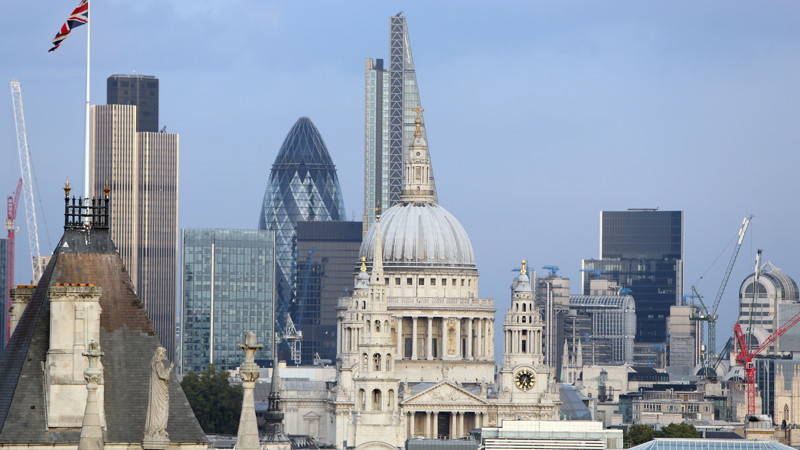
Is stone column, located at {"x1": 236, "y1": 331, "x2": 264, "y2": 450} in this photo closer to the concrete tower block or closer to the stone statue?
the stone statue

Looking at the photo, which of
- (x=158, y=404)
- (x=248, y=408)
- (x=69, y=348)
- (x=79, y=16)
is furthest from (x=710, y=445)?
(x=248, y=408)

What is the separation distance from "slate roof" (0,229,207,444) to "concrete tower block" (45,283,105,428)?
0.28 m

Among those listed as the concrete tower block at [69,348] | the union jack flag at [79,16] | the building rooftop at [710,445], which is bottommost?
the building rooftop at [710,445]

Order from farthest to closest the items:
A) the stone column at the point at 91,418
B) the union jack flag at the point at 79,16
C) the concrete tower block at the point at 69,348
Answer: the union jack flag at the point at 79,16, the concrete tower block at the point at 69,348, the stone column at the point at 91,418

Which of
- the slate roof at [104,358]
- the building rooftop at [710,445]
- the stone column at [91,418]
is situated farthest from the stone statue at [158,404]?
the building rooftop at [710,445]

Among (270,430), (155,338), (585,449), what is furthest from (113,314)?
(585,449)

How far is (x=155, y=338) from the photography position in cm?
5747

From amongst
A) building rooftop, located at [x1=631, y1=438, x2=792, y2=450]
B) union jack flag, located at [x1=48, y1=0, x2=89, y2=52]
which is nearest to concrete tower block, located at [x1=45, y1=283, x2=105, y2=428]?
union jack flag, located at [x1=48, y1=0, x2=89, y2=52]

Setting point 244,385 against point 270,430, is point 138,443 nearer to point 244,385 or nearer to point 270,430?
point 244,385

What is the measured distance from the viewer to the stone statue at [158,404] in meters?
54.1

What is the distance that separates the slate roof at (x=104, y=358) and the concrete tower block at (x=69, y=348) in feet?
0.92

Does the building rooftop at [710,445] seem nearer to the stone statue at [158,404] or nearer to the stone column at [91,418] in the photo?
the stone statue at [158,404]

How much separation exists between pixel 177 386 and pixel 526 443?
456ft

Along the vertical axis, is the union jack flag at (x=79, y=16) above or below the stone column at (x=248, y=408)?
above
